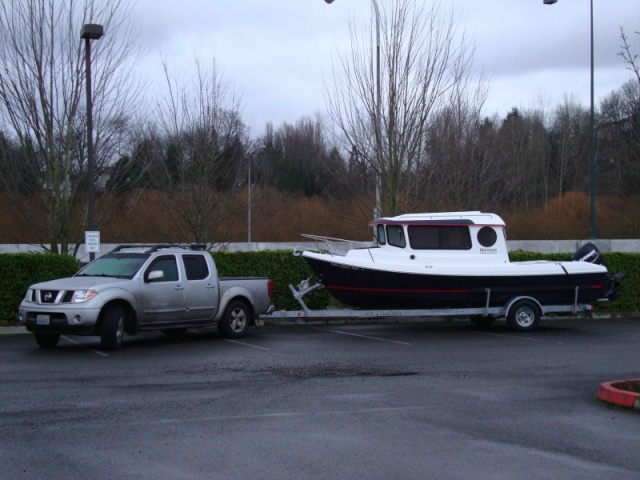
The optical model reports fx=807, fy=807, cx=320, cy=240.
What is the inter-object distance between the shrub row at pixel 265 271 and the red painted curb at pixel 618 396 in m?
11.2

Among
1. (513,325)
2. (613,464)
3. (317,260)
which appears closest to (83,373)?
(317,260)

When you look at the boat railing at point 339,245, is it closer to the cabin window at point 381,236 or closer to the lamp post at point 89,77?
the cabin window at point 381,236

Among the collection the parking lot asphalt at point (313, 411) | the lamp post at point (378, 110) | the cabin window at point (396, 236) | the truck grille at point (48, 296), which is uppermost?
the lamp post at point (378, 110)

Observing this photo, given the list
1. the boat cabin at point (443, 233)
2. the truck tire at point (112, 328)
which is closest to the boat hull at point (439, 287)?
the boat cabin at point (443, 233)

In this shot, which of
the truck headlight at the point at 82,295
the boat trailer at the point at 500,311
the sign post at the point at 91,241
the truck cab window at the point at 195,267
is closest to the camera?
the truck headlight at the point at 82,295

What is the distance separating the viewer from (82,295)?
14.4m

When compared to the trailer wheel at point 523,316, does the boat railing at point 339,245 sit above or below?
above

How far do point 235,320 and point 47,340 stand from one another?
3.84 m

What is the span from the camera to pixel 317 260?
706 inches

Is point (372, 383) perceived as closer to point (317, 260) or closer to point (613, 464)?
point (613, 464)

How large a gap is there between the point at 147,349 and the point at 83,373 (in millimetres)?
3064

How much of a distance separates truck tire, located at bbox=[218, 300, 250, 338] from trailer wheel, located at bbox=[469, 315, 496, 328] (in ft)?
20.4

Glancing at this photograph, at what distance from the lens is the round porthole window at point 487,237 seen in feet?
62.4

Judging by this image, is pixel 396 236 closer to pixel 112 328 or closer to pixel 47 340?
pixel 112 328
